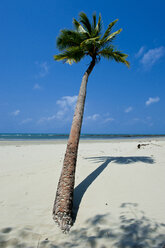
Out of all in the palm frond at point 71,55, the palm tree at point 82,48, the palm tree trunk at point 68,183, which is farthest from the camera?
A: the palm frond at point 71,55

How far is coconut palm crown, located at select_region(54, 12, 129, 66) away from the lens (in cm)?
756

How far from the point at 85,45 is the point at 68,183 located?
640cm

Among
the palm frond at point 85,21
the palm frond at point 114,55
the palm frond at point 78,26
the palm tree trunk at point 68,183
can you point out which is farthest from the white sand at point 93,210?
the palm frond at point 85,21

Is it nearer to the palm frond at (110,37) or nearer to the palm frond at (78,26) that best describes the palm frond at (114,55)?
the palm frond at (110,37)

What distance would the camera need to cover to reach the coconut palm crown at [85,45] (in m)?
7.56

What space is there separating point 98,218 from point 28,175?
442cm

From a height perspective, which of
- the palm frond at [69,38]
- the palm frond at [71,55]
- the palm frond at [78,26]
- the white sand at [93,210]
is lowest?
the white sand at [93,210]

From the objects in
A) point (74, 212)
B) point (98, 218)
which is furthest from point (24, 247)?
point (98, 218)

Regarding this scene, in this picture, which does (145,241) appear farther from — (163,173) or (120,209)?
(163,173)

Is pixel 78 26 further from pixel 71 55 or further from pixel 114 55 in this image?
pixel 114 55

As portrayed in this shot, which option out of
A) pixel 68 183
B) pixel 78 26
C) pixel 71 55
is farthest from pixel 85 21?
pixel 68 183

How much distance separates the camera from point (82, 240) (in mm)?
2893

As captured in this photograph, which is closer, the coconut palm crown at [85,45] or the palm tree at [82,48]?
the palm tree at [82,48]

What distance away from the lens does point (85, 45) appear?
7160 mm
